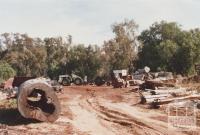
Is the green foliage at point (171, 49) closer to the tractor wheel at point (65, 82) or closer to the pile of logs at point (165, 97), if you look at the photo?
the tractor wheel at point (65, 82)


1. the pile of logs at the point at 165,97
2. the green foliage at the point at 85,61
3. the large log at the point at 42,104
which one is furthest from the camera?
the green foliage at the point at 85,61

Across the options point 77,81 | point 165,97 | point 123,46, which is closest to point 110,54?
point 123,46

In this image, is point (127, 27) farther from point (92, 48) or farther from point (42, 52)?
point (42, 52)

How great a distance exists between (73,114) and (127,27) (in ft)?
227

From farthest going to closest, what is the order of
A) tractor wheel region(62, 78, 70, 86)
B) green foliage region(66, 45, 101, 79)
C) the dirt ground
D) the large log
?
green foliage region(66, 45, 101, 79)
tractor wheel region(62, 78, 70, 86)
the large log
the dirt ground

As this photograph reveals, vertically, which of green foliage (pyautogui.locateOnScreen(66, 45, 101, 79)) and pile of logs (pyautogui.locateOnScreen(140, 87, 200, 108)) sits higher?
green foliage (pyautogui.locateOnScreen(66, 45, 101, 79))

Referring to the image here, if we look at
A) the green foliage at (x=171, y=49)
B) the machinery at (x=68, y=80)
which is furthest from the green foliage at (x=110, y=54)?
the machinery at (x=68, y=80)

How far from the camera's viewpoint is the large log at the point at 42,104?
21.5 meters

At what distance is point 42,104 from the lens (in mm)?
23625

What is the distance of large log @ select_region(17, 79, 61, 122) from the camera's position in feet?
70.5

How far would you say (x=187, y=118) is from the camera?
22734 mm

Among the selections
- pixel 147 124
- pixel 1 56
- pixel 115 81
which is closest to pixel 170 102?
pixel 147 124

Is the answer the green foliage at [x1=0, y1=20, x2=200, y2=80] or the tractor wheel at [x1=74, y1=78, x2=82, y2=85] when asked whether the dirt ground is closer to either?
the tractor wheel at [x1=74, y1=78, x2=82, y2=85]

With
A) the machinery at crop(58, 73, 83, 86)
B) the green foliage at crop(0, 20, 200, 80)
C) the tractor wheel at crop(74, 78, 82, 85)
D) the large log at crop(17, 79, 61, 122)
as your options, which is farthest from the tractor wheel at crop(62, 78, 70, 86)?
the large log at crop(17, 79, 61, 122)
